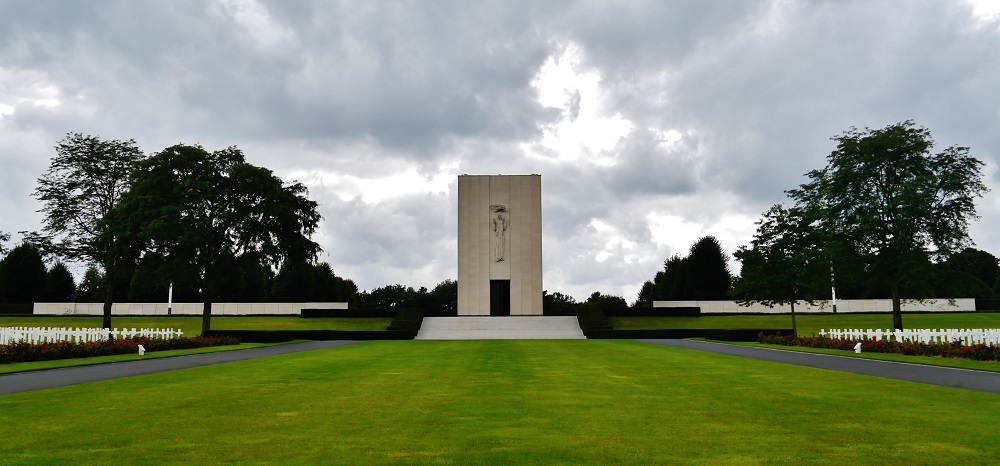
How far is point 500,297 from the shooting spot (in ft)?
195

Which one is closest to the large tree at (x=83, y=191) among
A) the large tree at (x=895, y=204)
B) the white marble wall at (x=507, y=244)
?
the white marble wall at (x=507, y=244)

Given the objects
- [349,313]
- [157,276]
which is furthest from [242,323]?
[157,276]

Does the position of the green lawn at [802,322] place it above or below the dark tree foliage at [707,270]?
below

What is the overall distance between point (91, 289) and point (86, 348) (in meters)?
62.3

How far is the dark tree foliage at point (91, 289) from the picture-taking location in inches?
2869

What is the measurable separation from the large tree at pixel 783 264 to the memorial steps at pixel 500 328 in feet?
35.4

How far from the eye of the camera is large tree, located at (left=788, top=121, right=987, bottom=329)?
124 feet

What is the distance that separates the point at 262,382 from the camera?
41.3 ft

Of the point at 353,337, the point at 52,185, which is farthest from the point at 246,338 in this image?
the point at 52,185

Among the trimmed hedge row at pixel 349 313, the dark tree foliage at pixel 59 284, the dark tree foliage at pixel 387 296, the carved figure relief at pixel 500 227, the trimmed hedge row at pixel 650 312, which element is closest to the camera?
the trimmed hedge row at pixel 349 313

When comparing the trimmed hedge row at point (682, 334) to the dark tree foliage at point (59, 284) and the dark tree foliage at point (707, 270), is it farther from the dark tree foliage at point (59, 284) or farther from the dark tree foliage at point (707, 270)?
the dark tree foliage at point (59, 284)

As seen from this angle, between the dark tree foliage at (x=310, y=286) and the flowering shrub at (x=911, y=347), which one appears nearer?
the flowering shrub at (x=911, y=347)

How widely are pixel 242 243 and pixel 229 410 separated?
3456 centimetres

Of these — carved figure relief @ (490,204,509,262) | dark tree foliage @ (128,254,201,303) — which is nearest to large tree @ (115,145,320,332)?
dark tree foliage @ (128,254,201,303)
